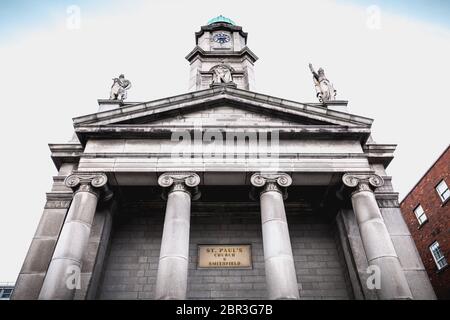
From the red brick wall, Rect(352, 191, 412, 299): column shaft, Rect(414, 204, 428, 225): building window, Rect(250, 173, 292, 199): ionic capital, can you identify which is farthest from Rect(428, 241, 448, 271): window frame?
Rect(250, 173, 292, 199): ionic capital

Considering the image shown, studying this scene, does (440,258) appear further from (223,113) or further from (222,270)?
(223,113)

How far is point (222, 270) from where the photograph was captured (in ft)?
41.7

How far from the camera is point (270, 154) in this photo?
12062 millimetres

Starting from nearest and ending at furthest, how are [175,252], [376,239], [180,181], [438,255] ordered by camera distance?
1. [175,252]
2. [376,239]
3. [180,181]
4. [438,255]

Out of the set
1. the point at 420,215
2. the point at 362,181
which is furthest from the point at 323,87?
the point at 420,215

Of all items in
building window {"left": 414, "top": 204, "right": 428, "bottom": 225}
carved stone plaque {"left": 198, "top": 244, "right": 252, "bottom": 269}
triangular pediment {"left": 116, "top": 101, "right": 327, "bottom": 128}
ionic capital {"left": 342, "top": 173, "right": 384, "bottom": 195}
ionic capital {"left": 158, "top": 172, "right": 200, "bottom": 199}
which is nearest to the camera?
ionic capital {"left": 158, "top": 172, "right": 200, "bottom": 199}

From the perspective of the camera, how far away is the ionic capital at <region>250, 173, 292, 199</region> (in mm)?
11412

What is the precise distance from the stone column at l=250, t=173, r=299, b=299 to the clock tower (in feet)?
27.3

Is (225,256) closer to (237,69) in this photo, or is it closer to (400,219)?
(400,219)

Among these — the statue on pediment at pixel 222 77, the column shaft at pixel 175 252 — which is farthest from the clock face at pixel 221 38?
the column shaft at pixel 175 252

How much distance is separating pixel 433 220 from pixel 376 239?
668 inches

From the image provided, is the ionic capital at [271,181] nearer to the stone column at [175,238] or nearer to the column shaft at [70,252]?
the stone column at [175,238]

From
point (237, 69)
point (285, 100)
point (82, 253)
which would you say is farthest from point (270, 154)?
point (237, 69)

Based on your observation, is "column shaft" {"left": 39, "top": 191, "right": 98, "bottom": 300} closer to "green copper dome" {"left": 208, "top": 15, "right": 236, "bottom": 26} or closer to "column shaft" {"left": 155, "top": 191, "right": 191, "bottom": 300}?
"column shaft" {"left": 155, "top": 191, "right": 191, "bottom": 300}
